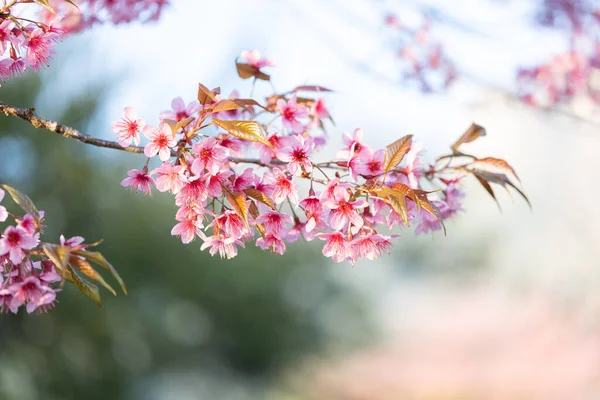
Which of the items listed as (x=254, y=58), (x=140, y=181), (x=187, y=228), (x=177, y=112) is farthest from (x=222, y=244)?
(x=254, y=58)

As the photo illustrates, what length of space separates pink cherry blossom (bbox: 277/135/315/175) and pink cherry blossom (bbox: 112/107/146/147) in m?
0.21

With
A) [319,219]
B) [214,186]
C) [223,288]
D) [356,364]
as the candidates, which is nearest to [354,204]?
[319,219]

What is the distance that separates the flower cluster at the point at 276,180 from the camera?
801 mm

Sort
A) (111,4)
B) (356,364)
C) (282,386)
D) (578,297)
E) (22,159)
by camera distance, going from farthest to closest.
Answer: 1. (356,364)
2. (282,386)
3. (22,159)
4. (578,297)
5. (111,4)

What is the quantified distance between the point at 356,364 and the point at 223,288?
10.9ft

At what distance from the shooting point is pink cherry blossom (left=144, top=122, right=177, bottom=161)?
2.72ft

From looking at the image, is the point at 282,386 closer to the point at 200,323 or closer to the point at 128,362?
the point at 200,323

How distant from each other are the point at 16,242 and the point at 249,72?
49 centimetres

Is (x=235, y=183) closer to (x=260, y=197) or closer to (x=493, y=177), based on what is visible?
(x=260, y=197)

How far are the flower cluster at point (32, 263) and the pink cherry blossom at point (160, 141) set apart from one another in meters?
0.15

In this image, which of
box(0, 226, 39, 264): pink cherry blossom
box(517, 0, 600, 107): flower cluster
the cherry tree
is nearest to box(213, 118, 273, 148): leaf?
the cherry tree

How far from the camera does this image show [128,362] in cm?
630

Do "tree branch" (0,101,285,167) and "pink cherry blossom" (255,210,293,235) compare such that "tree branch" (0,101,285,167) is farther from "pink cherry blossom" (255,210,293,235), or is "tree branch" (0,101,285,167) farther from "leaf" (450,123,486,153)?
"leaf" (450,123,486,153)

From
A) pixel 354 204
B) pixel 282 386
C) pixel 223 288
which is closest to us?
pixel 354 204
